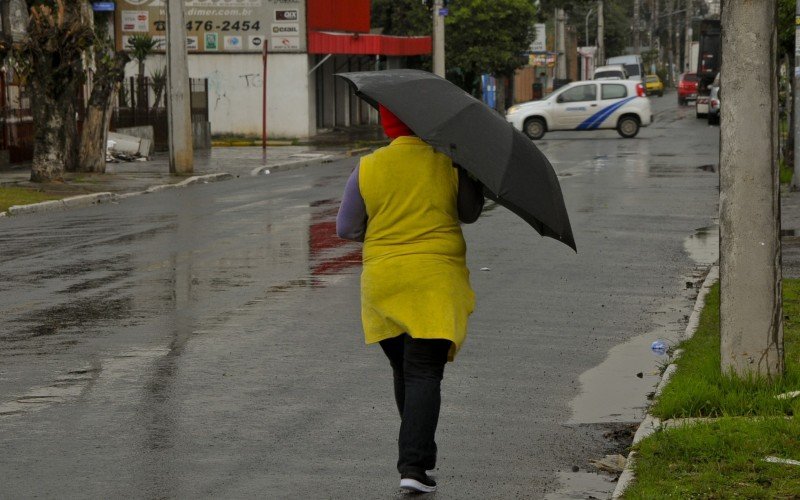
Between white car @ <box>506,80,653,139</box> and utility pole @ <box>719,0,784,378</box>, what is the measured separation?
113 ft

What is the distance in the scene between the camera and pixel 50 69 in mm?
25359

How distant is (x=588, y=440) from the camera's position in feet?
23.4

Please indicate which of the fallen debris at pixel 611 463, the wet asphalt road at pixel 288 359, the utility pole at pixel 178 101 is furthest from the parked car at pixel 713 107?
the fallen debris at pixel 611 463

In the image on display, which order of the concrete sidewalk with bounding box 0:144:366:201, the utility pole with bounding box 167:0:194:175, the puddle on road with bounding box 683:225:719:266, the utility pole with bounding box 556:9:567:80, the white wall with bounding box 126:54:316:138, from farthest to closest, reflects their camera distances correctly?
the utility pole with bounding box 556:9:567:80 < the white wall with bounding box 126:54:316:138 < the utility pole with bounding box 167:0:194:175 < the concrete sidewalk with bounding box 0:144:366:201 < the puddle on road with bounding box 683:225:719:266

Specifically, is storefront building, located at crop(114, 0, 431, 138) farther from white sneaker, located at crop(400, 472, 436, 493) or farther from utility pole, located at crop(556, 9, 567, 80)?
white sneaker, located at crop(400, 472, 436, 493)

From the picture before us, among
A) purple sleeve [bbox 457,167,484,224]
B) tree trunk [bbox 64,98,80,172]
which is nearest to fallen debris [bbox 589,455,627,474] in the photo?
purple sleeve [bbox 457,167,484,224]

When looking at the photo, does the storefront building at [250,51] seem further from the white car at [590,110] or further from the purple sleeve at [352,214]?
the purple sleeve at [352,214]

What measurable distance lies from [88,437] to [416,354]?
207 centimetres

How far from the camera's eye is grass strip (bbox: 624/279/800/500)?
18.8 feet

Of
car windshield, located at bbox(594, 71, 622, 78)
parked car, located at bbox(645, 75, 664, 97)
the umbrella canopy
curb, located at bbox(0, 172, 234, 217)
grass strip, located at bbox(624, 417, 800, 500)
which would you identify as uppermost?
car windshield, located at bbox(594, 71, 622, 78)

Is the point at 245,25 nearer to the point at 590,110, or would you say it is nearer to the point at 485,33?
the point at 590,110

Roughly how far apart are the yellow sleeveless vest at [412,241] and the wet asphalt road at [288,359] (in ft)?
2.64

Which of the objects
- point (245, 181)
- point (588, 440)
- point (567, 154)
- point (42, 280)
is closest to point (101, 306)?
point (42, 280)

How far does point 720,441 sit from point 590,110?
3651 cm
